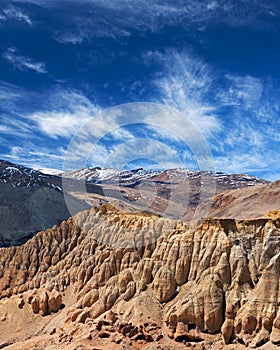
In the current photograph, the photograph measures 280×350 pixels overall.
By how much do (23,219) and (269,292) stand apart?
4633 inches

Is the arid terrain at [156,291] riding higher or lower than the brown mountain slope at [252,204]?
lower

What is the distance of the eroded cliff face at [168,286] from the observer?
128ft

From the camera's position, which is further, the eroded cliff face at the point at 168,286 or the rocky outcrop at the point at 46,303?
the rocky outcrop at the point at 46,303

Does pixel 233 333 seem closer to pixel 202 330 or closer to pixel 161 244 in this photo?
pixel 202 330

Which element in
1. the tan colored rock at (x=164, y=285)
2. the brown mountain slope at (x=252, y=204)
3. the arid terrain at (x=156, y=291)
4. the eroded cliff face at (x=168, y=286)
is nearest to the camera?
the eroded cliff face at (x=168, y=286)

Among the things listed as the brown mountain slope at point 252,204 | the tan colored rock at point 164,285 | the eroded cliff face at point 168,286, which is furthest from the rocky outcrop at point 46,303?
the brown mountain slope at point 252,204

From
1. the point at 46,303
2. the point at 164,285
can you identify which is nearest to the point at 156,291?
the point at 164,285

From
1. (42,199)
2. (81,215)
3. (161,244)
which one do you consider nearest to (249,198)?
(42,199)

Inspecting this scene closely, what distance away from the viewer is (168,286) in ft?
152

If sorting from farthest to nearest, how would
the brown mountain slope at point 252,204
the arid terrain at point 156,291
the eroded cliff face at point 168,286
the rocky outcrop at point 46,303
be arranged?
the brown mountain slope at point 252,204, the rocky outcrop at point 46,303, the arid terrain at point 156,291, the eroded cliff face at point 168,286

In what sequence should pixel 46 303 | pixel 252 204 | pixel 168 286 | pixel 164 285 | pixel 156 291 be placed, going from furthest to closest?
pixel 252 204, pixel 46 303, pixel 156 291, pixel 164 285, pixel 168 286

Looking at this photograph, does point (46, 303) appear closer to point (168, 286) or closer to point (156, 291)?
point (156, 291)

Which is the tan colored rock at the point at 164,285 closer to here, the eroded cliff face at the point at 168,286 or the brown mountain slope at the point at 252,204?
the eroded cliff face at the point at 168,286

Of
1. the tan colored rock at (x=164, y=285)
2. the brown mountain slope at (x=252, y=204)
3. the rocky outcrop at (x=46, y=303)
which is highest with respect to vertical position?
the brown mountain slope at (x=252, y=204)
